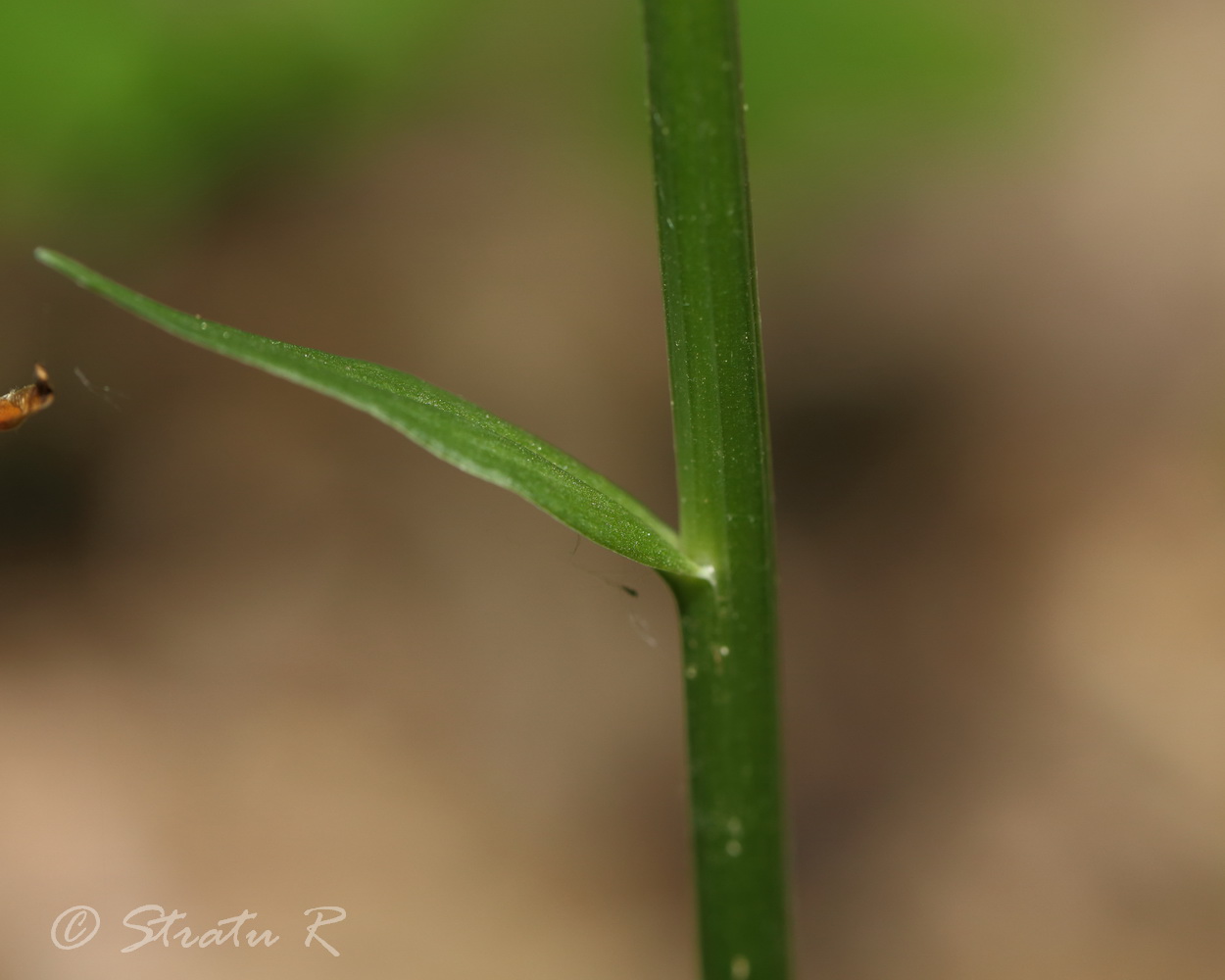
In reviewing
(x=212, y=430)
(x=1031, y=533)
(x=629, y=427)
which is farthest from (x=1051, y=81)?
(x=212, y=430)

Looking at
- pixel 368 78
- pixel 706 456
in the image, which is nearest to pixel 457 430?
pixel 706 456

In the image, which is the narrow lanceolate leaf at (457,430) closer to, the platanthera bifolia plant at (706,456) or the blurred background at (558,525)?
the platanthera bifolia plant at (706,456)

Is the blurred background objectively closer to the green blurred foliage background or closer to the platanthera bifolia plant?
the green blurred foliage background

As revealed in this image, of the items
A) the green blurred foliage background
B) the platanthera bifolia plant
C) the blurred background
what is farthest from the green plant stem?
the green blurred foliage background

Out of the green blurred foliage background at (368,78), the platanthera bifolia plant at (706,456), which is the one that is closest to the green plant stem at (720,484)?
the platanthera bifolia plant at (706,456)

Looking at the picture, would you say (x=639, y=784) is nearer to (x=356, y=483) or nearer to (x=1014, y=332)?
(x=356, y=483)

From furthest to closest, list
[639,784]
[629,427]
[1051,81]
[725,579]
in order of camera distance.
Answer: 1. [1051,81]
2. [629,427]
3. [639,784]
4. [725,579]

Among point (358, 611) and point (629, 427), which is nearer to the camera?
point (358, 611)
